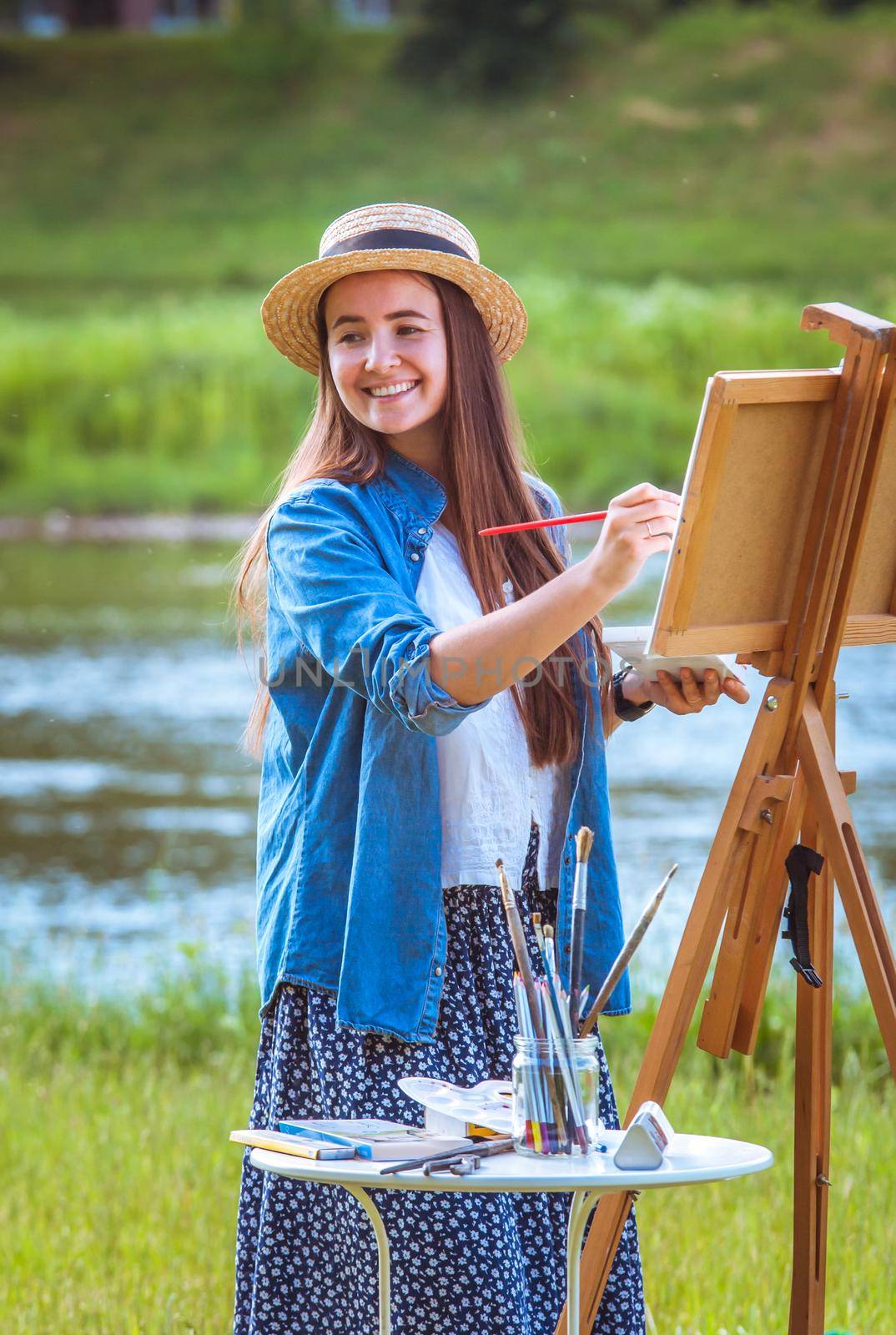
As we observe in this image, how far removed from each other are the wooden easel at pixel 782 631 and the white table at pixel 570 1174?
22 centimetres

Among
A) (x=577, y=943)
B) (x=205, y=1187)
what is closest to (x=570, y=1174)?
(x=577, y=943)

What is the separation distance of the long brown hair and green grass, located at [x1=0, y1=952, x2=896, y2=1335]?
3.56 ft

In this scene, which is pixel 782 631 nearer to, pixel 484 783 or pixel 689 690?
pixel 689 690

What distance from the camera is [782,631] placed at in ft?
6.07

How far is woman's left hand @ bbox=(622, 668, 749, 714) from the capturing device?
2.00m

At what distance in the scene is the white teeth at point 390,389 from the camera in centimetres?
199

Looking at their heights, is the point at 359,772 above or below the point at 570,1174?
above

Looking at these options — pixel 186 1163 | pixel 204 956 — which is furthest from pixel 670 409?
pixel 186 1163

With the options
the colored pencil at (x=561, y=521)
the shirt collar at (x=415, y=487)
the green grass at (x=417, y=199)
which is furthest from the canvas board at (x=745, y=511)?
the green grass at (x=417, y=199)

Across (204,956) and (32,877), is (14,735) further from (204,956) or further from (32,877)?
(204,956)

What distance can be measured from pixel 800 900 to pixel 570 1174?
0.54 m

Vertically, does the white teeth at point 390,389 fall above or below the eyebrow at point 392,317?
below

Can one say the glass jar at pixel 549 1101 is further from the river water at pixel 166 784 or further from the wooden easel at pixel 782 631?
the river water at pixel 166 784

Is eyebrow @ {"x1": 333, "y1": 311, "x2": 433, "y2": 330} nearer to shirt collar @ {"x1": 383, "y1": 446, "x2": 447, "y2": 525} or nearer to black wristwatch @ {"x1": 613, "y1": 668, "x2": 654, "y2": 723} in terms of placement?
shirt collar @ {"x1": 383, "y1": 446, "x2": 447, "y2": 525}
